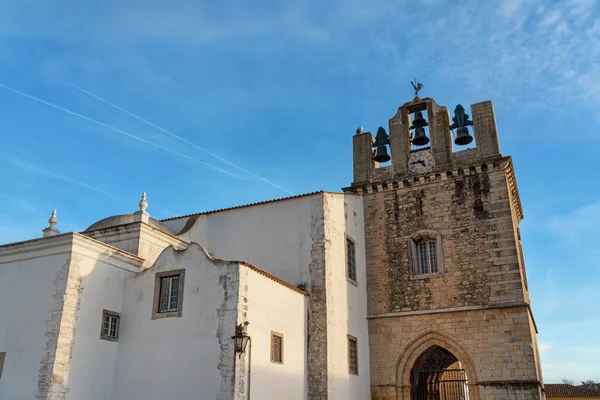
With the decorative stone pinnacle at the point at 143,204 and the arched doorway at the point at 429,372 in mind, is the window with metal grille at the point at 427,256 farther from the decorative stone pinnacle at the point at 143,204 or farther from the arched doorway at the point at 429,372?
the decorative stone pinnacle at the point at 143,204

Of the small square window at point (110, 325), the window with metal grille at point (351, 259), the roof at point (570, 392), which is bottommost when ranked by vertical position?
the roof at point (570, 392)

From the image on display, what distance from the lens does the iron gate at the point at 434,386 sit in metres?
17.7

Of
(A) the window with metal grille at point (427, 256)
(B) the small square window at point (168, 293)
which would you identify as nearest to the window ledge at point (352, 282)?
(A) the window with metal grille at point (427, 256)

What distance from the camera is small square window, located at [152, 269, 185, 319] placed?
45.5 feet

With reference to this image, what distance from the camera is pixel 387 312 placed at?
18.3 meters

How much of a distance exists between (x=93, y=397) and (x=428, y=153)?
13331 mm

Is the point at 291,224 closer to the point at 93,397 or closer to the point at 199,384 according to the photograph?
the point at 199,384

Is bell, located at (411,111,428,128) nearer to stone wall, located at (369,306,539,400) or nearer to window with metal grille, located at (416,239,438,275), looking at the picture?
window with metal grille, located at (416,239,438,275)

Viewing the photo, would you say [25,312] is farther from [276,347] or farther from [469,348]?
[469,348]

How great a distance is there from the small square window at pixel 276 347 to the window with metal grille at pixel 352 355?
3.17 meters

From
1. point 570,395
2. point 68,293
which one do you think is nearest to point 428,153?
point 68,293

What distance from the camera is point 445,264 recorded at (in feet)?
59.1

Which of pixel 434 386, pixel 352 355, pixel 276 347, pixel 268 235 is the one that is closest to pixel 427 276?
pixel 352 355

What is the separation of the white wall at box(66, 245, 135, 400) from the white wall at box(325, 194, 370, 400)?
5935 millimetres
